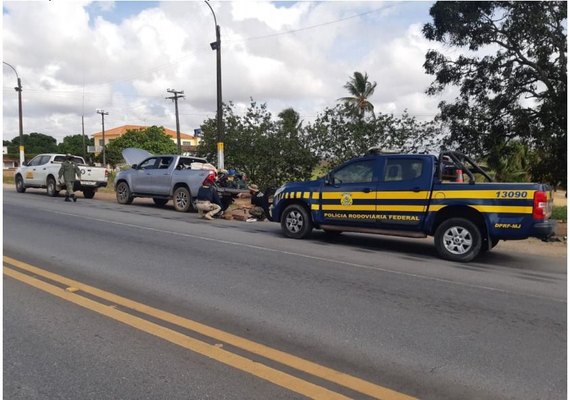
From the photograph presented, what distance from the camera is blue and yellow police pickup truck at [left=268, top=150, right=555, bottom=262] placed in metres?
7.82

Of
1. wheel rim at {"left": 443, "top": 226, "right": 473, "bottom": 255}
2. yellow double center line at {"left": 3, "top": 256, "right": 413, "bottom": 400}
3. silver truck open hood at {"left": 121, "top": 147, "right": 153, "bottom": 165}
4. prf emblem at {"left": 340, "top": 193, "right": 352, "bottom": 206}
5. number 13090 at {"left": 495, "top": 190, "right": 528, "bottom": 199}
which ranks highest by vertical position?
silver truck open hood at {"left": 121, "top": 147, "right": 153, "bottom": 165}

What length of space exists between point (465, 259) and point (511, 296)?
2.11 meters

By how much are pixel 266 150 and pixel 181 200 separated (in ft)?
16.7

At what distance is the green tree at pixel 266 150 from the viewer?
19656mm

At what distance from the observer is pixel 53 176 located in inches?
790

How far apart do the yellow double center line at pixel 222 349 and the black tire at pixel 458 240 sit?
4.96 metres

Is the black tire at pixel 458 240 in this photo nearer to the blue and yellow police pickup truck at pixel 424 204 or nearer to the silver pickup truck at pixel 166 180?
the blue and yellow police pickup truck at pixel 424 204

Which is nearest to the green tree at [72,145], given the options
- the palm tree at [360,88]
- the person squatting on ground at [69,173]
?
the palm tree at [360,88]

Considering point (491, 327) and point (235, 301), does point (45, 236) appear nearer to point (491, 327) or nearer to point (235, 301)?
point (235, 301)

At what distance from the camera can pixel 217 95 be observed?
18844 mm

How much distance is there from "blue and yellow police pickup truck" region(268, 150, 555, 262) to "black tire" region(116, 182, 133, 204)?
8648mm

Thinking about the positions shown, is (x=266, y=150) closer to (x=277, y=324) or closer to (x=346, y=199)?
(x=346, y=199)

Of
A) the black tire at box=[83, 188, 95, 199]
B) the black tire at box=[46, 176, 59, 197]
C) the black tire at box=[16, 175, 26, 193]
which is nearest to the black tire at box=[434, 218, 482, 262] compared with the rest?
the black tire at box=[83, 188, 95, 199]

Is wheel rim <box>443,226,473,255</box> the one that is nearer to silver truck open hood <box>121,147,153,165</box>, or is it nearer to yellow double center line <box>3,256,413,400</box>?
yellow double center line <box>3,256,413,400</box>
